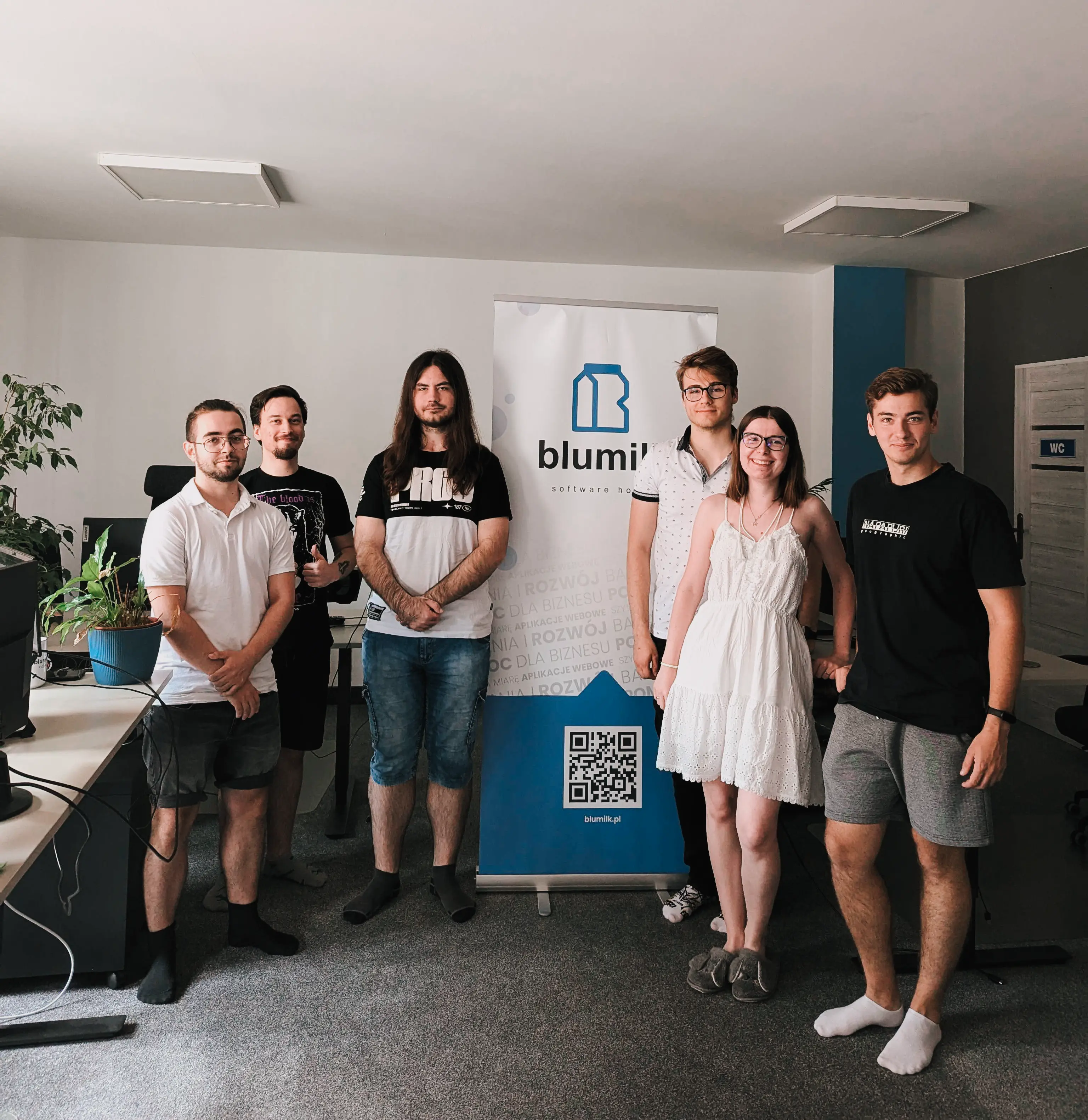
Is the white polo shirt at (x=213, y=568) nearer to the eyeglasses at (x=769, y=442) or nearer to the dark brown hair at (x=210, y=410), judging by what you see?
the dark brown hair at (x=210, y=410)

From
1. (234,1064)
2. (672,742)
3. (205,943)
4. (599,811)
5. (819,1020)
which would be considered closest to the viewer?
(234,1064)

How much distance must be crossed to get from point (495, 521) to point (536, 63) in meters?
1.58

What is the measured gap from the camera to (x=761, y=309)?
5.85m

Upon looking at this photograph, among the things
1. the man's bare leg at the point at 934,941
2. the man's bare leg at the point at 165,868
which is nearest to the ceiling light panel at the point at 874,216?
the man's bare leg at the point at 934,941

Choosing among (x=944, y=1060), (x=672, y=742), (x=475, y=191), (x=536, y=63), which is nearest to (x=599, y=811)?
(x=672, y=742)

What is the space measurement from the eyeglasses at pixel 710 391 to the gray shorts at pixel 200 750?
1.50 meters

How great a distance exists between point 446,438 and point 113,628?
3.67 feet

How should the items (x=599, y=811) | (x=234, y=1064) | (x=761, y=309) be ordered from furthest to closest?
1. (x=761, y=309)
2. (x=599, y=811)
3. (x=234, y=1064)

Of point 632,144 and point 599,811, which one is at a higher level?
point 632,144

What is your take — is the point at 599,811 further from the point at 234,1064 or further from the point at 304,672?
the point at 234,1064

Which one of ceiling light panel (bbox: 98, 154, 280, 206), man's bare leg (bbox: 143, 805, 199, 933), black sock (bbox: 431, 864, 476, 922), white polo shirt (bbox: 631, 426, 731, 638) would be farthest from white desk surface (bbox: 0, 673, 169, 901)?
ceiling light panel (bbox: 98, 154, 280, 206)

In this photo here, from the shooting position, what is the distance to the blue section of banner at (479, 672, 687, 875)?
283 cm

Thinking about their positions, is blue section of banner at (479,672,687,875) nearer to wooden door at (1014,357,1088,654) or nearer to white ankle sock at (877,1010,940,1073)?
white ankle sock at (877,1010,940,1073)

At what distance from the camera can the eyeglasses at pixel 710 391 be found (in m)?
2.42
